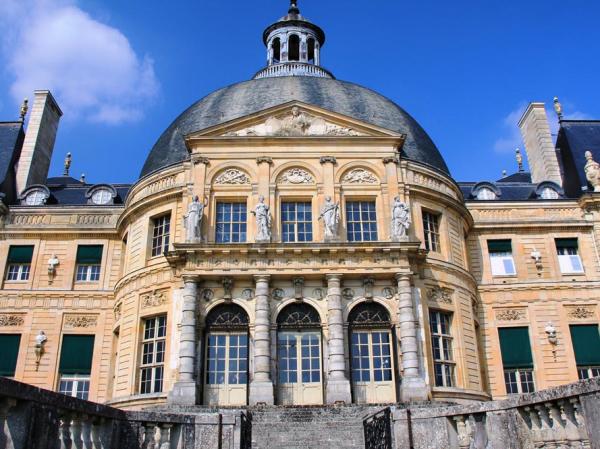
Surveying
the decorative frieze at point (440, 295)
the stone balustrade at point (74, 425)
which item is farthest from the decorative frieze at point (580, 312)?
the stone balustrade at point (74, 425)

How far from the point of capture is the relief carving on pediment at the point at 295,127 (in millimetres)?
23219

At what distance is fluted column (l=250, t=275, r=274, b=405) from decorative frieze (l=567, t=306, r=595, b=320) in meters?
12.8

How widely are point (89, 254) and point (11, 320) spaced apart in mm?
3890

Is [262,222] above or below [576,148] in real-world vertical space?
below

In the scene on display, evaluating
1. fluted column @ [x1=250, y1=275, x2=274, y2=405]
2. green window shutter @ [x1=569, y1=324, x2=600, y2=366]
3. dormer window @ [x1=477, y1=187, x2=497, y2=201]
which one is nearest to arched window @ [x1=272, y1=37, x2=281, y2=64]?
dormer window @ [x1=477, y1=187, x2=497, y2=201]

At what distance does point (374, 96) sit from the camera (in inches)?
1088

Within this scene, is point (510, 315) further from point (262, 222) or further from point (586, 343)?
point (262, 222)

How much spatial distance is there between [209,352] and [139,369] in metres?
2.92

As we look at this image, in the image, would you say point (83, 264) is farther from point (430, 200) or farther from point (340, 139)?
point (430, 200)

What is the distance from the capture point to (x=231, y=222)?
72.5 ft

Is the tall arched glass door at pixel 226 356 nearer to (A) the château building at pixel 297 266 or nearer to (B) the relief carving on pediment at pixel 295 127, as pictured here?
(A) the château building at pixel 297 266

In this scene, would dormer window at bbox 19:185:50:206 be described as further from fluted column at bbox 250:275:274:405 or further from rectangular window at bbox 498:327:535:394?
rectangular window at bbox 498:327:535:394

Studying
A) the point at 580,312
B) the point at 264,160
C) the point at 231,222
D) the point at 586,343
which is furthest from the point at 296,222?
the point at 586,343

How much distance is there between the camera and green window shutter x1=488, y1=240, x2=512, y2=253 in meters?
26.0
